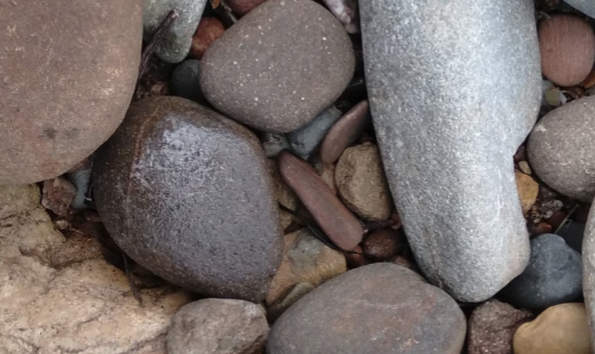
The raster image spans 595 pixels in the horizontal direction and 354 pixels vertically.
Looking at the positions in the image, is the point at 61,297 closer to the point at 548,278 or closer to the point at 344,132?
the point at 344,132

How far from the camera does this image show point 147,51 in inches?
73.7

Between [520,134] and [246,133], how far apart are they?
720 millimetres

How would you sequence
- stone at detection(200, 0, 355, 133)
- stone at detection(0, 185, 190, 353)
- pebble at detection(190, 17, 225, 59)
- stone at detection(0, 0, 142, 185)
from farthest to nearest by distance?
pebble at detection(190, 17, 225, 59), stone at detection(200, 0, 355, 133), stone at detection(0, 185, 190, 353), stone at detection(0, 0, 142, 185)

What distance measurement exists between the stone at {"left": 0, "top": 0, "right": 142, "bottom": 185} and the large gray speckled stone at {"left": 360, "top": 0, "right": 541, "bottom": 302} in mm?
632

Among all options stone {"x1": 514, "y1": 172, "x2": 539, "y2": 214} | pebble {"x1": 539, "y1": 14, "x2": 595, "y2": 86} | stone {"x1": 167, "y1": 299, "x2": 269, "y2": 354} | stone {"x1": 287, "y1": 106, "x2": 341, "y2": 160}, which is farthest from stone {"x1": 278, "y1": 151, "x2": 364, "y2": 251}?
pebble {"x1": 539, "y1": 14, "x2": 595, "y2": 86}

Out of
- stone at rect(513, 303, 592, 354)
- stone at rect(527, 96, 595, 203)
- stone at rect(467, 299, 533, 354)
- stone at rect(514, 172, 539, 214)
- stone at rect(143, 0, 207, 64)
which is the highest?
stone at rect(143, 0, 207, 64)

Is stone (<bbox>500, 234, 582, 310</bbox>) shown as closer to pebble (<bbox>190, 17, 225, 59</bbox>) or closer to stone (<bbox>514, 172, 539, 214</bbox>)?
stone (<bbox>514, 172, 539, 214</bbox>)

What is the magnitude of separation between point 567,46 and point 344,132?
649mm

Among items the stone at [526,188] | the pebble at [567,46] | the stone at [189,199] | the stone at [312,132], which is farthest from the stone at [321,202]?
the pebble at [567,46]

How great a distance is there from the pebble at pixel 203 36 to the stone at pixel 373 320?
0.71 metres

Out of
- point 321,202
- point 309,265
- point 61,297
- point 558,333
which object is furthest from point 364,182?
point 61,297

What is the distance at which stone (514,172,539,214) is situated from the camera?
2020mm

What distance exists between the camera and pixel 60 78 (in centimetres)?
155

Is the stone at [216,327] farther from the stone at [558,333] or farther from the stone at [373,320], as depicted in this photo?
the stone at [558,333]
